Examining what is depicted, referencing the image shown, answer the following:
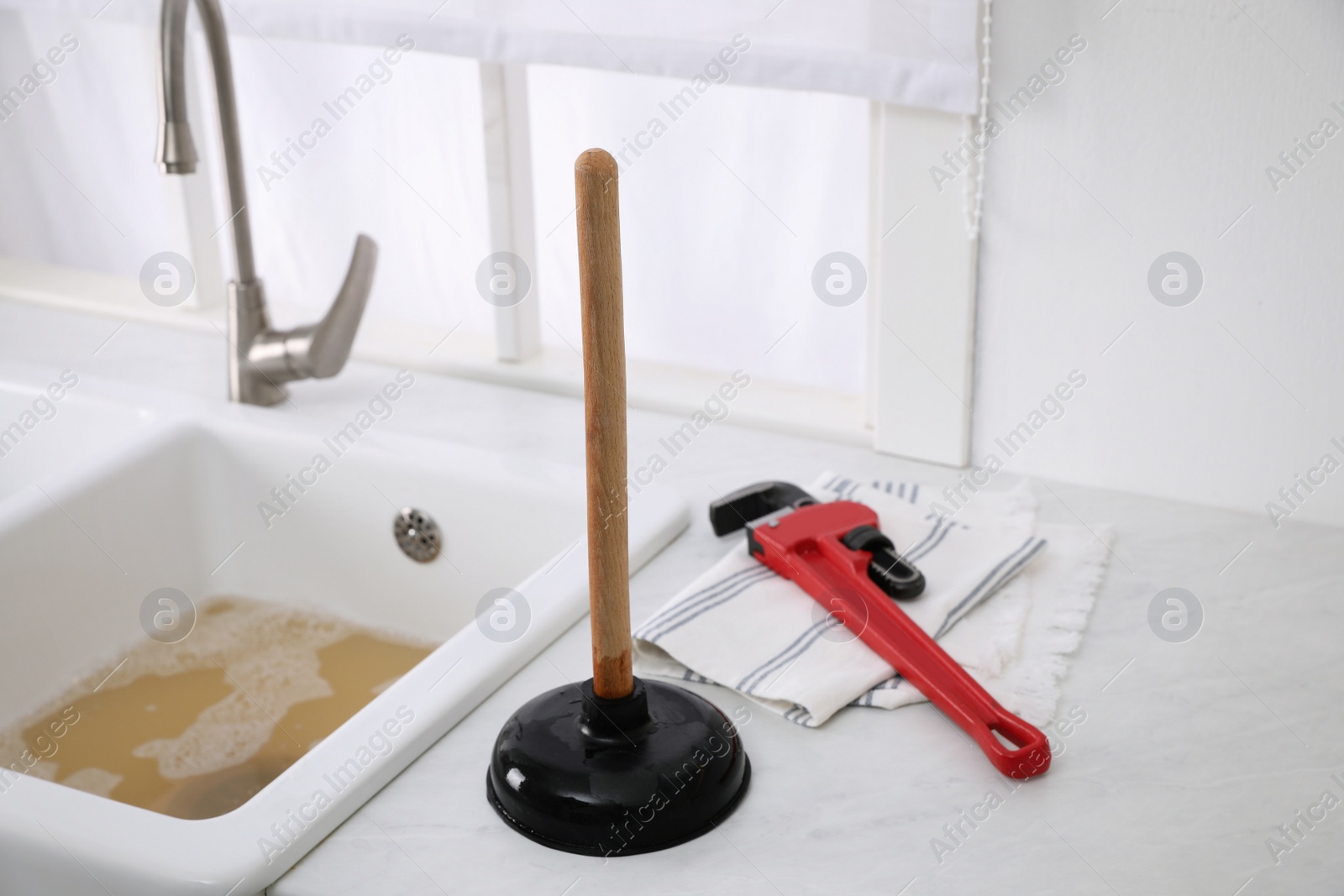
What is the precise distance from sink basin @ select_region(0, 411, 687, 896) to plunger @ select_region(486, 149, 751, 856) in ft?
0.31

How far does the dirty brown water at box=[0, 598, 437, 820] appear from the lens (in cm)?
98

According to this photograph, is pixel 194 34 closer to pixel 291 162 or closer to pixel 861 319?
pixel 291 162

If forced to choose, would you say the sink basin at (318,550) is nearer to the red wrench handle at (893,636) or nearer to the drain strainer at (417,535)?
the drain strainer at (417,535)

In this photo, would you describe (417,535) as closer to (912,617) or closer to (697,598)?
(697,598)

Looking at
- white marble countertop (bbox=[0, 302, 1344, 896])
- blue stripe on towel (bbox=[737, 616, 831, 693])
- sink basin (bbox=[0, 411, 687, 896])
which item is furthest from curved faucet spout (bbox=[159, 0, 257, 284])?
blue stripe on towel (bbox=[737, 616, 831, 693])

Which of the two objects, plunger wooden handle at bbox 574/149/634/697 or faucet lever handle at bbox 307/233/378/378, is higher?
plunger wooden handle at bbox 574/149/634/697

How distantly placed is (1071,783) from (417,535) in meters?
0.60

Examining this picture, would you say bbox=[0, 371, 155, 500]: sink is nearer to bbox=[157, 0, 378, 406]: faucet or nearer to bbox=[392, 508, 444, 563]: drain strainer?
bbox=[157, 0, 378, 406]: faucet

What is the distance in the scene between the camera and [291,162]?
5.57 ft

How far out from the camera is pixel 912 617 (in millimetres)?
874

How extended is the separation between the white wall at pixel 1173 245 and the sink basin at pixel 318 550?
14.0 inches

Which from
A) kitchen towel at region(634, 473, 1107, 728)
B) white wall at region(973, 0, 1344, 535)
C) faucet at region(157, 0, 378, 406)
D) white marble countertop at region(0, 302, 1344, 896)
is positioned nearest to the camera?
white marble countertop at region(0, 302, 1344, 896)

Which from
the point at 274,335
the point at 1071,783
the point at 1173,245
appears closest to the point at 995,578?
the point at 1071,783

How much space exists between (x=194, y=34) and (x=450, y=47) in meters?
0.39
